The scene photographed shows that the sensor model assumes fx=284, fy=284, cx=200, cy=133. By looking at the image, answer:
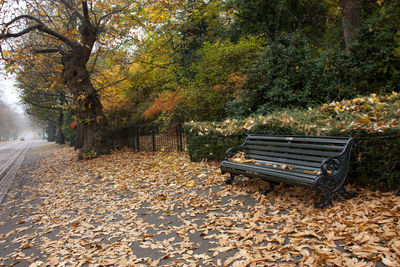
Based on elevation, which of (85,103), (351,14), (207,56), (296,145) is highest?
(351,14)

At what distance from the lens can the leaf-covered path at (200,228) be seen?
9.63 ft

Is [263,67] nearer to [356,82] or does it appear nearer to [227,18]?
[356,82]

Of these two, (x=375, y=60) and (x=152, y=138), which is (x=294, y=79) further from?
(x=152, y=138)

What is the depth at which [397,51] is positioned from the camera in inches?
282

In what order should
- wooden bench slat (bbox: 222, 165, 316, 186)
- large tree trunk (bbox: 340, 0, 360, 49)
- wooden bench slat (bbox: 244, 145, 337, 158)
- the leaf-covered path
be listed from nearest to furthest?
1. the leaf-covered path
2. wooden bench slat (bbox: 222, 165, 316, 186)
3. wooden bench slat (bbox: 244, 145, 337, 158)
4. large tree trunk (bbox: 340, 0, 360, 49)

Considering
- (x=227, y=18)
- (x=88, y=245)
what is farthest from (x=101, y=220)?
(x=227, y=18)

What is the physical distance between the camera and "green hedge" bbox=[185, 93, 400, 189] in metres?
3.87

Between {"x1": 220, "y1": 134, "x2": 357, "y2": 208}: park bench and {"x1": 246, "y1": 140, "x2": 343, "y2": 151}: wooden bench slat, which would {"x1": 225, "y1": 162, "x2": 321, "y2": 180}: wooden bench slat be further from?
{"x1": 246, "y1": 140, "x2": 343, "y2": 151}: wooden bench slat

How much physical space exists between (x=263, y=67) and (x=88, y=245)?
23.7 feet

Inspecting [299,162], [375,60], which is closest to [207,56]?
[375,60]

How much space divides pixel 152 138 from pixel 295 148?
802 cm

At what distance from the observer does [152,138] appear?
12000mm

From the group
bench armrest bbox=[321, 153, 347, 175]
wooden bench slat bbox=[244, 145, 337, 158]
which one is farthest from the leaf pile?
bench armrest bbox=[321, 153, 347, 175]

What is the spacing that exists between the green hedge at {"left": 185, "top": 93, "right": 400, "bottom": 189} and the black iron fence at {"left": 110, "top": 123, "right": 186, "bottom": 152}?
3593 millimetres
